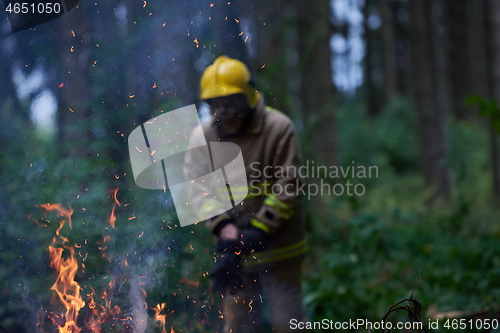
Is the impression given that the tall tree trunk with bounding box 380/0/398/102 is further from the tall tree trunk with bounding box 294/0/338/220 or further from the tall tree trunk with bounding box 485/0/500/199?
the tall tree trunk with bounding box 294/0/338/220

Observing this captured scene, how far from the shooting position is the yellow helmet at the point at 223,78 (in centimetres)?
269

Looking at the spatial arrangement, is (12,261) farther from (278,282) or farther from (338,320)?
(338,320)

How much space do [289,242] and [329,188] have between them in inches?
110

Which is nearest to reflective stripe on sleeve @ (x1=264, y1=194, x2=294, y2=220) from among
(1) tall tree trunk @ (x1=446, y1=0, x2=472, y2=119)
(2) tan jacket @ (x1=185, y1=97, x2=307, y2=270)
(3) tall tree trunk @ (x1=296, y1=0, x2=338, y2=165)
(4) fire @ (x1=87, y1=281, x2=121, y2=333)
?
(2) tan jacket @ (x1=185, y1=97, x2=307, y2=270)

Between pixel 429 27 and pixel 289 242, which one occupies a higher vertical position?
pixel 429 27

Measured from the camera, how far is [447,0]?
17125 millimetres

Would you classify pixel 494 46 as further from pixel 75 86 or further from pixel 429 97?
pixel 75 86

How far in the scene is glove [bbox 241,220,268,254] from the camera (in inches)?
107

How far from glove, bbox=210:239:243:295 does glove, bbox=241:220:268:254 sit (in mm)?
59

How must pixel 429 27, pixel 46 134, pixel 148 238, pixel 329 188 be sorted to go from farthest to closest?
pixel 429 27 → pixel 329 188 → pixel 46 134 → pixel 148 238

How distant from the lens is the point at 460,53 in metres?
16.8

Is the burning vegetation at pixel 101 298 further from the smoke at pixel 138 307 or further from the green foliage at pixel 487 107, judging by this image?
the green foliage at pixel 487 107

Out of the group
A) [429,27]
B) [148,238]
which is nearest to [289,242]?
[148,238]

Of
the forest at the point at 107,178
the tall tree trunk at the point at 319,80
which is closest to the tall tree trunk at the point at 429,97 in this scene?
the tall tree trunk at the point at 319,80
